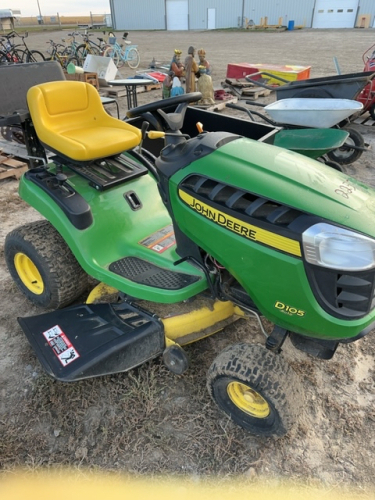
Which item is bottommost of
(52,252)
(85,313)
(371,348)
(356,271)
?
(371,348)

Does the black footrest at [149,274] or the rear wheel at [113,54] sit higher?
the black footrest at [149,274]

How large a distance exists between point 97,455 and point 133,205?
1286 mm

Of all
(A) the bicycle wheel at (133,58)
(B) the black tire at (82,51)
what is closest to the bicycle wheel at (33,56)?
(B) the black tire at (82,51)

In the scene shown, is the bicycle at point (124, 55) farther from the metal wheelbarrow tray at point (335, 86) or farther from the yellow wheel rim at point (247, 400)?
the yellow wheel rim at point (247, 400)

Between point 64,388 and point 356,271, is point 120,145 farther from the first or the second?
Result: point 356,271

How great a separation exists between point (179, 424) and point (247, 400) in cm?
33

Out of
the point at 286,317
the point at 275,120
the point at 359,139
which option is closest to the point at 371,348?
the point at 286,317

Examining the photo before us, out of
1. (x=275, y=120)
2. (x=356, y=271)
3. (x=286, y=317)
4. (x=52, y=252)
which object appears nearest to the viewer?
(x=356, y=271)

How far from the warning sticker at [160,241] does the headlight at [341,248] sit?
94cm

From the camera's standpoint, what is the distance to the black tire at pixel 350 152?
4691 millimetres

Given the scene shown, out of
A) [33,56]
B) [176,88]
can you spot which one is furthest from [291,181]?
[33,56]

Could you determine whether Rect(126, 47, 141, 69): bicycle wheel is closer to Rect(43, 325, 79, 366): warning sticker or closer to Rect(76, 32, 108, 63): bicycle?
Rect(76, 32, 108, 63): bicycle

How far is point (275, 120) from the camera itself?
4.23 meters

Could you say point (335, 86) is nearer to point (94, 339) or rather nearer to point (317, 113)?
point (317, 113)
